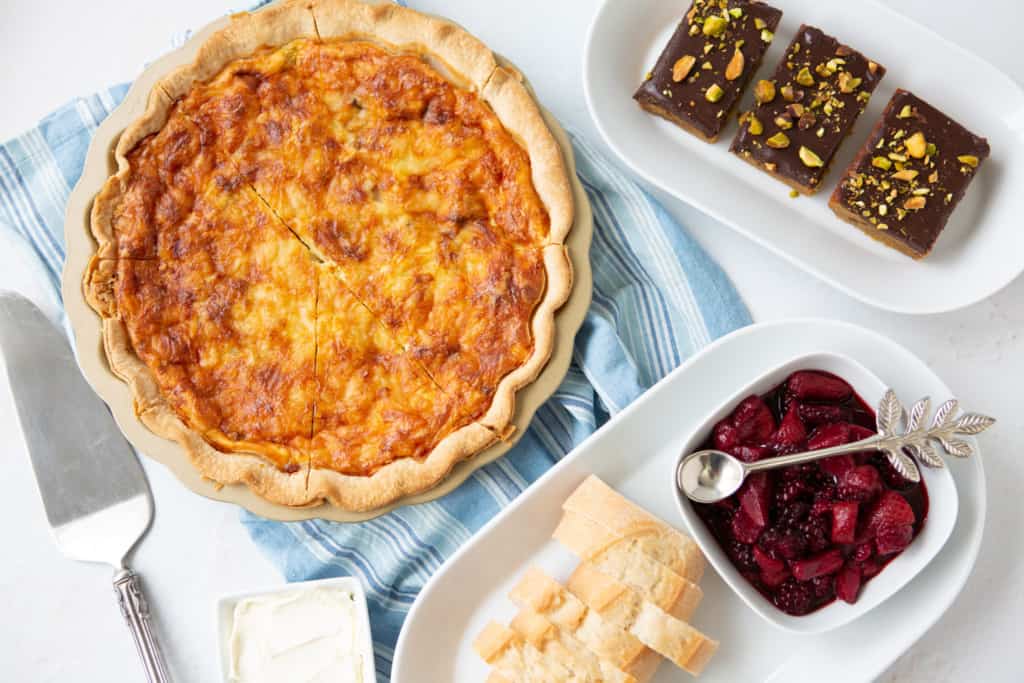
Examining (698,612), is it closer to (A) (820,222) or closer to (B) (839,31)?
(A) (820,222)

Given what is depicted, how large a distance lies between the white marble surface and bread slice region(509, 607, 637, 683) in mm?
1157

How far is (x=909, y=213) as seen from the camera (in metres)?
3.39

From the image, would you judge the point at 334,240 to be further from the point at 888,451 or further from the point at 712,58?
the point at 888,451

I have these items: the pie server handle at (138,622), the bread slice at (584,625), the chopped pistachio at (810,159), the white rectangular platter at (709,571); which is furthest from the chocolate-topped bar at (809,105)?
the pie server handle at (138,622)

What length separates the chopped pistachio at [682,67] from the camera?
3469mm

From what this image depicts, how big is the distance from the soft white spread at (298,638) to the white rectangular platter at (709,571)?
20cm

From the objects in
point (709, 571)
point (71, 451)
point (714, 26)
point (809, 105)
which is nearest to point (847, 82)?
point (809, 105)

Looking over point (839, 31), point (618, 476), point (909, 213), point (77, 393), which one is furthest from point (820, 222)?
point (77, 393)

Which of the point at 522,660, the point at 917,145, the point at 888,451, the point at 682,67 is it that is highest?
the point at 682,67

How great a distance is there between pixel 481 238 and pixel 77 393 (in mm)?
1737

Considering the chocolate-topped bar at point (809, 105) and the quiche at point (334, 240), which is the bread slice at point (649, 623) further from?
the chocolate-topped bar at point (809, 105)

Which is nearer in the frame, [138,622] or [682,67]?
[682,67]

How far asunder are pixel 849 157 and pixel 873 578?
1.68 m

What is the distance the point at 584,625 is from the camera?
3.21m
